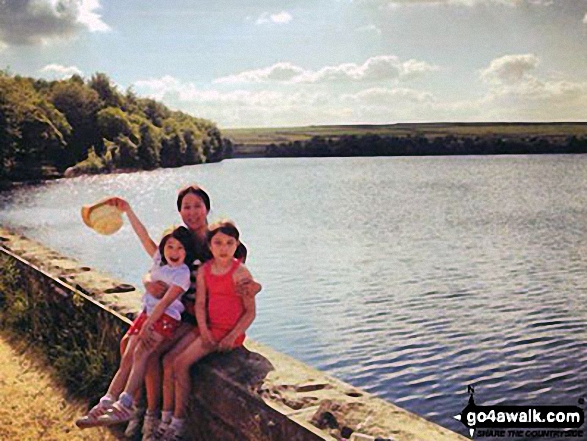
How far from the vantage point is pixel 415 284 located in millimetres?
13172

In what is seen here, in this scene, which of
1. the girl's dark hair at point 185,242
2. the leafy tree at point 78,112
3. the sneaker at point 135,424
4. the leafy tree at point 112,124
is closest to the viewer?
the girl's dark hair at point 185,242

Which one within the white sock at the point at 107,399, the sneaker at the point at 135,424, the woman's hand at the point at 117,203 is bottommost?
the sneaker at the point at 135,424

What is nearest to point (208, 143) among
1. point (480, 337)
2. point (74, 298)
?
point (480, 337)

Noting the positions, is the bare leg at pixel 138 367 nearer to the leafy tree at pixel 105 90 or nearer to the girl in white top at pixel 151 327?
the girl in white top at pixel 151 327

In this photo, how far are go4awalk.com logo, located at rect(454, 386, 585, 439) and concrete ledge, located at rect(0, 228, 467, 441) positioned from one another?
115cm

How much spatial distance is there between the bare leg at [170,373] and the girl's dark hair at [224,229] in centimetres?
53

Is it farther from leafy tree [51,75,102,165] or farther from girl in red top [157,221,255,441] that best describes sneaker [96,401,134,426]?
leafy tree [51,75,102,165]

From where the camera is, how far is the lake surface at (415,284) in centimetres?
785

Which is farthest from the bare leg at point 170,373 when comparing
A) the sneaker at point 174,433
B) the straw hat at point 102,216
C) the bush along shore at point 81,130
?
the bush along shore at point 81,130

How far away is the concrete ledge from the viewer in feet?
9.09

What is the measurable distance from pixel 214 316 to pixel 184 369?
277 mm

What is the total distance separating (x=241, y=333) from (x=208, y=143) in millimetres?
61543

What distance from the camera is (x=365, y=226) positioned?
23484mm

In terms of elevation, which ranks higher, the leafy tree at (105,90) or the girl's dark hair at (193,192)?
the leafy tree at (105,90)
